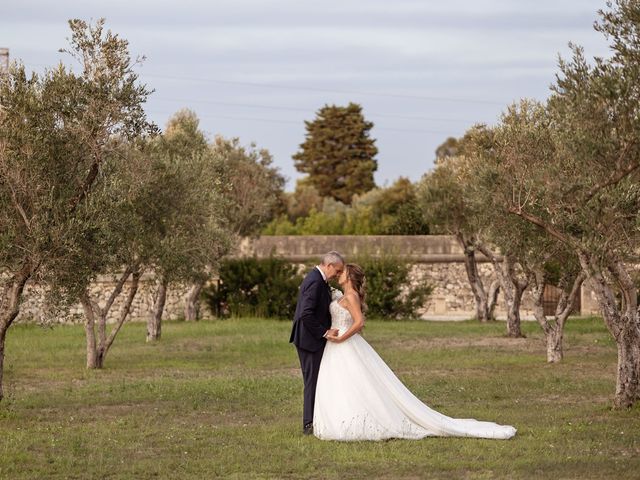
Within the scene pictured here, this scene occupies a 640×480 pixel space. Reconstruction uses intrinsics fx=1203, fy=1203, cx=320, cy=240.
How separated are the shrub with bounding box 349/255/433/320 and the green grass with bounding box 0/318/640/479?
9671mm

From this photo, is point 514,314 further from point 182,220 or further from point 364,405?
point 364,405

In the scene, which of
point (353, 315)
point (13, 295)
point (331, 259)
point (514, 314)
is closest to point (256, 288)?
point (514, 314)

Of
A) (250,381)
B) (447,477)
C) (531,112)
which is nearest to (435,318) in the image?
(531,112)

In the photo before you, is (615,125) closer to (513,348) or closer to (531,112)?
(531,112)

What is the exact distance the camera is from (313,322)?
46.7ft

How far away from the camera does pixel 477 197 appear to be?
22125mm

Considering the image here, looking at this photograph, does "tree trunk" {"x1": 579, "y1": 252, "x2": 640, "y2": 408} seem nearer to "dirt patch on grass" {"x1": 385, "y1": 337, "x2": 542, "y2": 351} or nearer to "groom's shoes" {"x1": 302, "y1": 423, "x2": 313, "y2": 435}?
"groom's shoes" {"x1": 302, "y1": 423, "x2": 313, "y2": 435}

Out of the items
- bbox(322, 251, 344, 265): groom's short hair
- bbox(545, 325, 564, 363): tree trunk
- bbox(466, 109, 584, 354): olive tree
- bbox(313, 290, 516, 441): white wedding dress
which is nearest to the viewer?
bbox(313, 290, 516, 441): white wedding dress

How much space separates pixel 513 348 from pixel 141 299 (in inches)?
695

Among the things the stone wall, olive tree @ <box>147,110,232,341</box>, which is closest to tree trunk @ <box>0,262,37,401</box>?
olive tree @ <box>147,110,232,341</box>

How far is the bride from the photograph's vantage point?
547 inches

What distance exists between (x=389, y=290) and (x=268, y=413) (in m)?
24.7

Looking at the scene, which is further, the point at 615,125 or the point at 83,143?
the point at 83,143

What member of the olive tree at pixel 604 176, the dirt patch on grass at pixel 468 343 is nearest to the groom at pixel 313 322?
the olive tree at pixel 604 176
